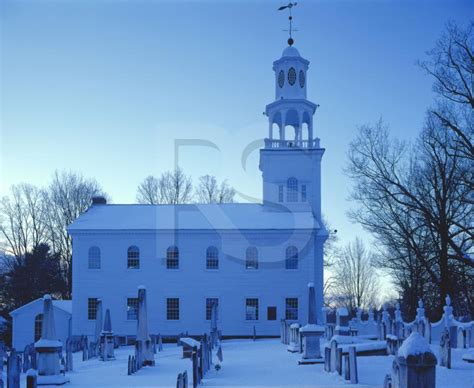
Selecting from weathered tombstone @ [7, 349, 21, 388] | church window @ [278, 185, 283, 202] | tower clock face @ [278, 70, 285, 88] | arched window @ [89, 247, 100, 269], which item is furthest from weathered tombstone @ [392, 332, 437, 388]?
tower clock face @ [278, 70, 285, 88]

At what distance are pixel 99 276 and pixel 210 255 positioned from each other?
730 cm

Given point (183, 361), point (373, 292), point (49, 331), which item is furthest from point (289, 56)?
point (373, 292)

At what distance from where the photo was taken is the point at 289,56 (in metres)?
42.4

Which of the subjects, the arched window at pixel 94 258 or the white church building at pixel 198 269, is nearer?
the white church building at pixel 198 269

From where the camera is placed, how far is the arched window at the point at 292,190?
141 feet

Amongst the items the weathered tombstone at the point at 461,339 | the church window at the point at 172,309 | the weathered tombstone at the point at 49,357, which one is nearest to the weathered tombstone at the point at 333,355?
the weathered tombstone at the point at 49,357

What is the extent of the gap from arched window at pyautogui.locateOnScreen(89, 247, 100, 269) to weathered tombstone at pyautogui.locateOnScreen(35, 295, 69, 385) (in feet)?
69.3

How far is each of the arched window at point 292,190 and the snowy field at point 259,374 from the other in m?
19.4

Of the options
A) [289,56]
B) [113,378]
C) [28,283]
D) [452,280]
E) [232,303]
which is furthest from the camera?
[28,283]

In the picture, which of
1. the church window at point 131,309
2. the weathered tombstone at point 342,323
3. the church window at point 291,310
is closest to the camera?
the weathered tombstone at point 342,323

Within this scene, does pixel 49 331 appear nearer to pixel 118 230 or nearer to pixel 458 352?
pixel 458 352

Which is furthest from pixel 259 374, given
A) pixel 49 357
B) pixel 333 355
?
pixel 49 357

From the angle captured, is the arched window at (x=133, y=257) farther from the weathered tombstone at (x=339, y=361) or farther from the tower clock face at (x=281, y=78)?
the weathered tombstone at (x=339, y=361)

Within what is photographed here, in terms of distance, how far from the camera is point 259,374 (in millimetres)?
18234
